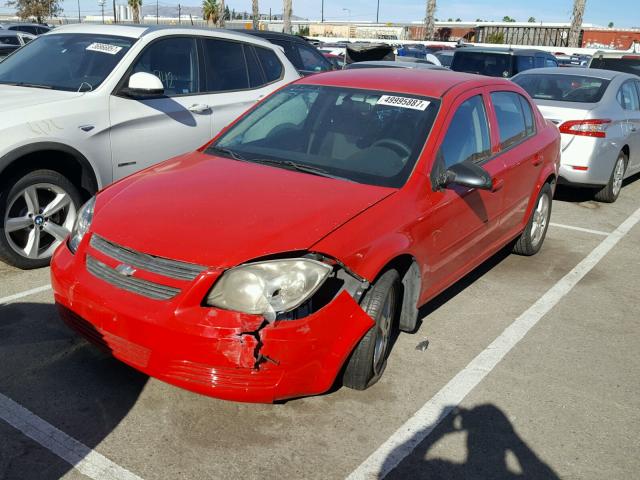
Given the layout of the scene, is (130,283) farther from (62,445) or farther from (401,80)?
(401,80)

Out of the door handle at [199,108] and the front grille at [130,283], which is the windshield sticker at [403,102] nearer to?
the front grille at [130,283]

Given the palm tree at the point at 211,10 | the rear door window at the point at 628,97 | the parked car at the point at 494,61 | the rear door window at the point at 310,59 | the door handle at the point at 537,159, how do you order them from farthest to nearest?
the palm tree at the point at 211,10
the parked car at the point at 494,61
the rear door window at the point at 310,59
the rear door window at the point at 628,97
the door handle at the point at 537,159

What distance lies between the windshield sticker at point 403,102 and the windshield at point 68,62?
7.95 ft

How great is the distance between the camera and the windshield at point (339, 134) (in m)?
4.03

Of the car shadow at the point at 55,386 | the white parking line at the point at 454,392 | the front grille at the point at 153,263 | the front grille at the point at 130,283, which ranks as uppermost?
the front grille at the point at 153,263

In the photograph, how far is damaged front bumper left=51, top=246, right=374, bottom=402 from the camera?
2961 millimetres

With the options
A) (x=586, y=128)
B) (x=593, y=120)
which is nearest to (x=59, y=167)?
(x=586, y=128)

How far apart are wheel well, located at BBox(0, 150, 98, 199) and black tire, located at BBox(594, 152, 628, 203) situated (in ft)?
20.8

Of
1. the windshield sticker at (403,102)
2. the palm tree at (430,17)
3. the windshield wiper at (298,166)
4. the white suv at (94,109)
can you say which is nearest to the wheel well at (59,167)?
the white suv at (94,109)

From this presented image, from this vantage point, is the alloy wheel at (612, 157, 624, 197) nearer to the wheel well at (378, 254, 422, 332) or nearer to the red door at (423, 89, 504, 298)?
the red door at (423, 89, 504, 298)

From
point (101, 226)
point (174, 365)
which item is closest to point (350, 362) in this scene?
point (174, 365)

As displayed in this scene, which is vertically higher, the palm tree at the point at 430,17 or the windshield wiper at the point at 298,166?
the palm tree at the point at 430,17

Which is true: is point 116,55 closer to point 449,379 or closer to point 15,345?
point 15,345

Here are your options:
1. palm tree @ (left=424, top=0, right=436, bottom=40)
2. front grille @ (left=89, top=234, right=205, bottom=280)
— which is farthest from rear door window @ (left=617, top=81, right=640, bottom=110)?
palm tree @ (left=424, top=0, right=436, bottom=40)
